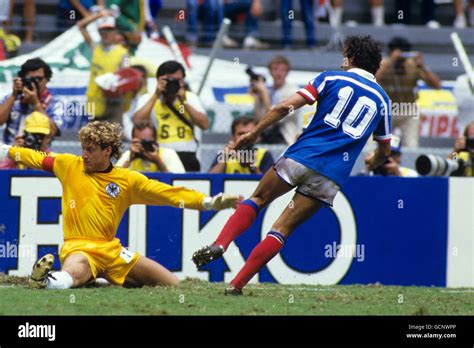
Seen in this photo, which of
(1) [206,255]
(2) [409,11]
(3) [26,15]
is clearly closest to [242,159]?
(1) [206,255]

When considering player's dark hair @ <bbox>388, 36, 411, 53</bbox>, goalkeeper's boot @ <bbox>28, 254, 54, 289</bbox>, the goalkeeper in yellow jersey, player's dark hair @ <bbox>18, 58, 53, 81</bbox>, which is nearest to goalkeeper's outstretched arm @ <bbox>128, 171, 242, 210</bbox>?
the goalkeeper in yellow jersey

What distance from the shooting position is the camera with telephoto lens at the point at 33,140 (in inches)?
422

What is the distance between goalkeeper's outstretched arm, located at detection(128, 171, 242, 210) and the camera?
8164 millimetres

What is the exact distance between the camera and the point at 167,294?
812 centimetres

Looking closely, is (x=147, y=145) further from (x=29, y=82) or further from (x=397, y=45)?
(x=397, y=45)

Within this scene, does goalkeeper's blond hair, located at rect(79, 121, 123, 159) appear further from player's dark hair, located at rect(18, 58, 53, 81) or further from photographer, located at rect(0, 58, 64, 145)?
player's dark hair, located at rect(18, 58, 53, 81)

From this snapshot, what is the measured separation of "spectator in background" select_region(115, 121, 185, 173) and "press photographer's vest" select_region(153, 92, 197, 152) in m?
0.50

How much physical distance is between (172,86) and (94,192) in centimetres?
333

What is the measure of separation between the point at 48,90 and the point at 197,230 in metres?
2.76

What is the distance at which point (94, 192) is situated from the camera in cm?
847

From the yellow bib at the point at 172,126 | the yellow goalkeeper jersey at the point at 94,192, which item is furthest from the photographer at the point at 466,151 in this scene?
the yellow goalkeeper jersey at the point at 94,192

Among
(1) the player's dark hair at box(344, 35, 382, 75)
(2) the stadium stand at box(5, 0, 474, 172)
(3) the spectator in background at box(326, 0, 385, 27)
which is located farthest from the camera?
(3) the spectator in background at box(326, 0, 385, 27)
